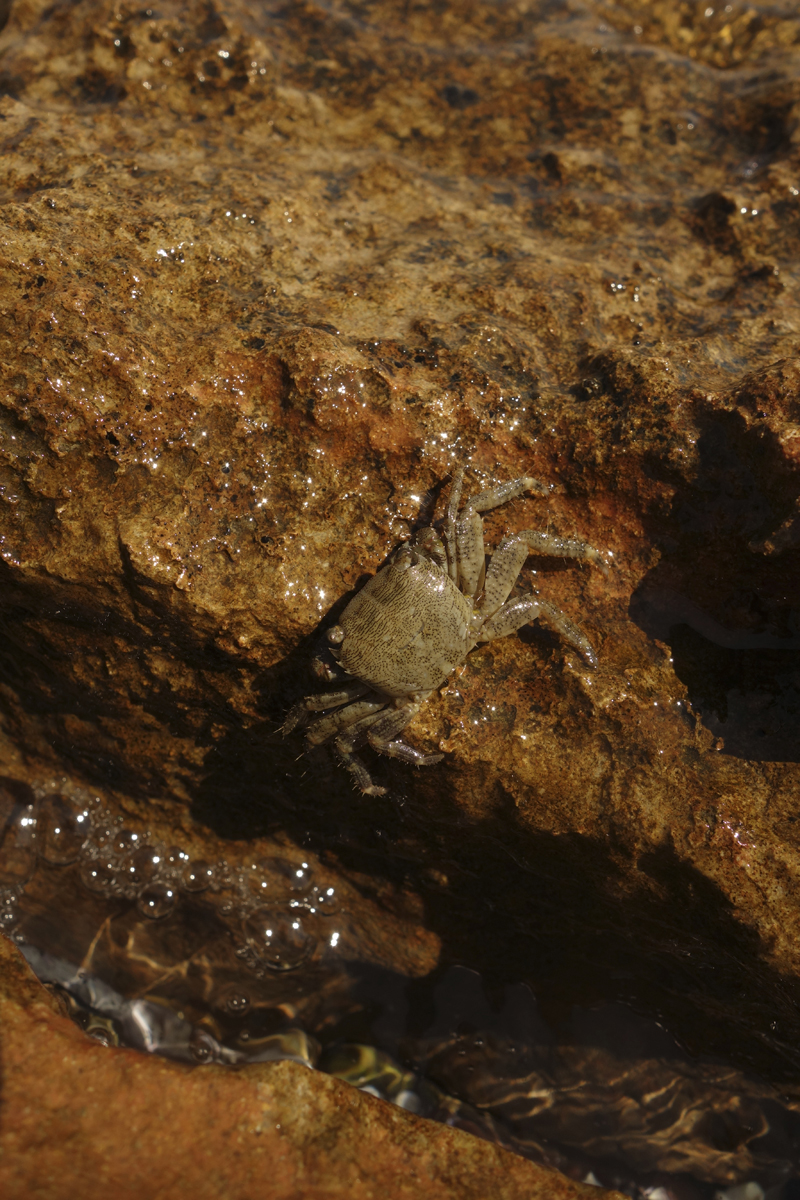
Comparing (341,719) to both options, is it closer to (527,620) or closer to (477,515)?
(527,620)

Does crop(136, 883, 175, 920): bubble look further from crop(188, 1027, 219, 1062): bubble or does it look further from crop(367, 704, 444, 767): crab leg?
crop(367, 704, 444, 767): crab leg

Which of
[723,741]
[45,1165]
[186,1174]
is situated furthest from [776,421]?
[45,1165]

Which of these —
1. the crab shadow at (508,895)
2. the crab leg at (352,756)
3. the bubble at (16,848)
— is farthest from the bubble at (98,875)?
the crab leg at (352,756)

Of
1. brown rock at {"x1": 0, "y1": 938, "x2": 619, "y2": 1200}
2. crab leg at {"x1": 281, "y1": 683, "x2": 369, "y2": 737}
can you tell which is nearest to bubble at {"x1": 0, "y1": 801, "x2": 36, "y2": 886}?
brown rock at {"x1": 0, "y1": 938, "x2": 619, "y2": 1200}

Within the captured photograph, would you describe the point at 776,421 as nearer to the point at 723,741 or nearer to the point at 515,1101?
the point at 723,741

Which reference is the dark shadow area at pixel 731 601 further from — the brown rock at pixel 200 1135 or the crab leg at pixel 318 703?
the brown rock at pixel 200 1135

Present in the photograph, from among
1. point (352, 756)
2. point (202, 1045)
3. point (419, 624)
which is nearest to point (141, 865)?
point (202, 1045)
